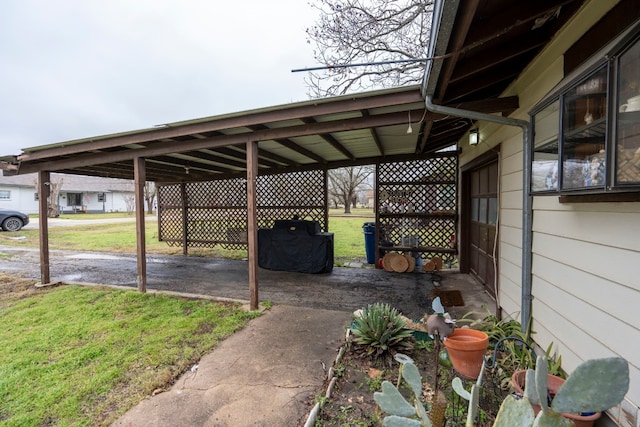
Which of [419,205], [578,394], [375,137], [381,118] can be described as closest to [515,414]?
[578,394]

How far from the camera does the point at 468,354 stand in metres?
2.14

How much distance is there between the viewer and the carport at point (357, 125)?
1.86 metres

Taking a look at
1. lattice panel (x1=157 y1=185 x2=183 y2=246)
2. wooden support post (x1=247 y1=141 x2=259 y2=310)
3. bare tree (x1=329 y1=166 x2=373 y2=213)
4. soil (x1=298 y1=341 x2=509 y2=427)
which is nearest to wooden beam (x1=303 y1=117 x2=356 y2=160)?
wooden support post (x1=247 y1=141 x2=259 y2=310)

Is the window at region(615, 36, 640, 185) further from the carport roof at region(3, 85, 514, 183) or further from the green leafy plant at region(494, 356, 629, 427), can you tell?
the carport roof at region(3, 85, 514, 183)

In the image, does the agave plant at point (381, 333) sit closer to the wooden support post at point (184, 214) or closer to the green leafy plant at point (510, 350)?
the green leafy plant at point (510, 350)

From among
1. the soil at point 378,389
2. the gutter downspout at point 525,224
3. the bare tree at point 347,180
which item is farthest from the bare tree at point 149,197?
the gutter downspout at point 525,224

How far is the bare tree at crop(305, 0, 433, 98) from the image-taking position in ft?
23.7

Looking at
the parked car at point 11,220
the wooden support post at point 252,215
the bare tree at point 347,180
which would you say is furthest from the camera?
the bare tree at point 347,180

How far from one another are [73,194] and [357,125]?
109 feet

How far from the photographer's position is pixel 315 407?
1.95 m

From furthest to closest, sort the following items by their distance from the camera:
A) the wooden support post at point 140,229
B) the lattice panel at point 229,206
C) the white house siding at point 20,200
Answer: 1. the white house siding at point 20,200
2. the lattice panel at point 229,206
3. the wooden support post at point 140,229

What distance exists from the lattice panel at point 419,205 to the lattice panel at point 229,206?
4.93 ft

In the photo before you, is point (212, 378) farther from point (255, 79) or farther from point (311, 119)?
point (255, 79)

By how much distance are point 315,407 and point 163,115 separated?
158 ft
